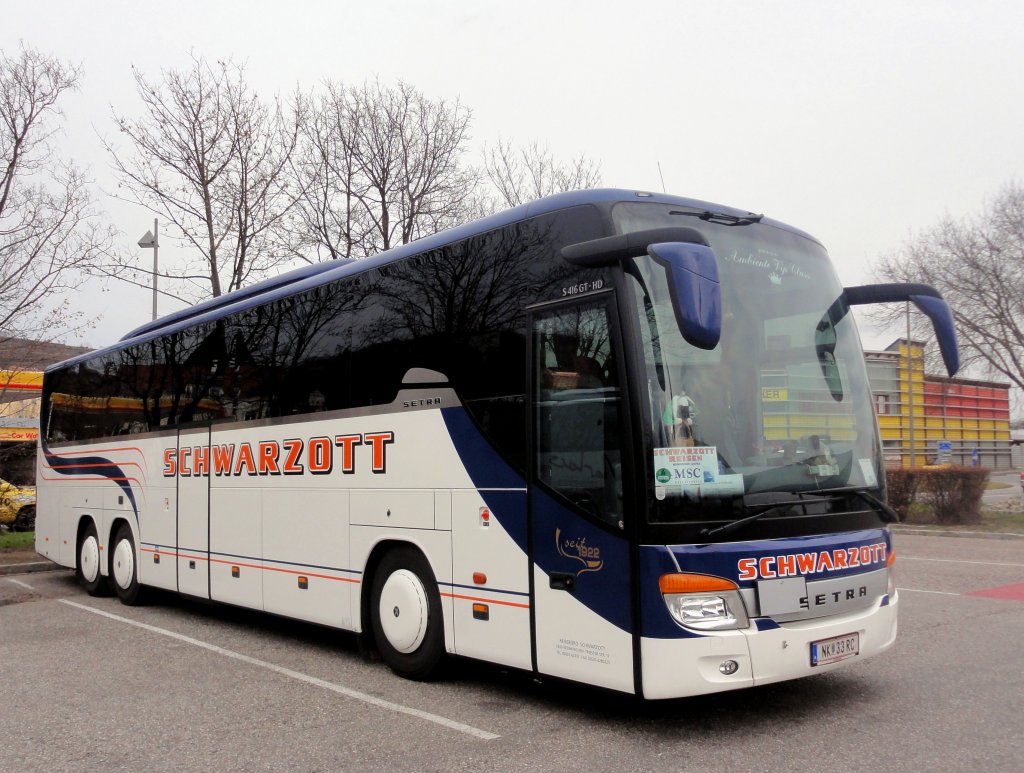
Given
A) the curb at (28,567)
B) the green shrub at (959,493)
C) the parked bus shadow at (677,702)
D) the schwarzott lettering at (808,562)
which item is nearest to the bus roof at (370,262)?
the schwarzott lettering at (808,562)

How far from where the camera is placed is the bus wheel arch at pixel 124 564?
1240 cm

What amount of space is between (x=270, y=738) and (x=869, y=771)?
3.51m

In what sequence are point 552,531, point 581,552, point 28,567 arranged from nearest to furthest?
1. point 581,552
2. point 552,531
3. point 28,567

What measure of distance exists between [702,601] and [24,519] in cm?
2390

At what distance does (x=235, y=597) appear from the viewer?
10.0 metres

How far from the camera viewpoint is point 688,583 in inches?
216

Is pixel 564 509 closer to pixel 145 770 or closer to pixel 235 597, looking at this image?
pixel 145 770

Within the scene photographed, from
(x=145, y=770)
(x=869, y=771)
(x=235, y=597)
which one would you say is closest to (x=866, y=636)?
(x=869, y=771)

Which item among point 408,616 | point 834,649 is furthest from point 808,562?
point 408,616

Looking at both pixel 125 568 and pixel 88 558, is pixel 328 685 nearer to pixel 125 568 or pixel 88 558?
pixel 125 568

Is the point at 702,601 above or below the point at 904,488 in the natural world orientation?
above

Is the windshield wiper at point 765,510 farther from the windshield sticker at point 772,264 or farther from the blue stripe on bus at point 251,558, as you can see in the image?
the blue stripe on bus at point 251,558

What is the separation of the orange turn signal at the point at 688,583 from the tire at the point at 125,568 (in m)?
8.97

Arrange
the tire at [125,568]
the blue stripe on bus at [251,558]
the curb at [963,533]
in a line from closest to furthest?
1. the blue stripe on bus at [251,558]
2. the tire at [125,568]
3. the curb at [963,533]
